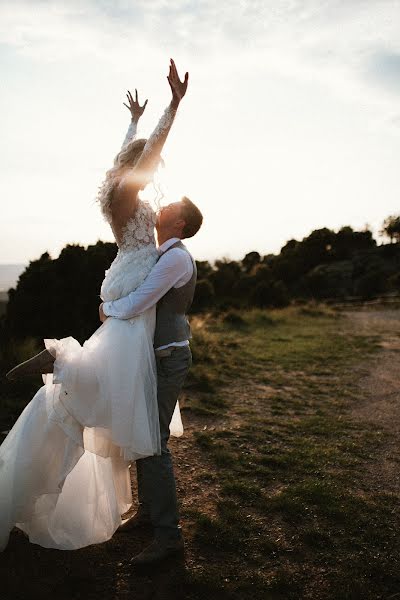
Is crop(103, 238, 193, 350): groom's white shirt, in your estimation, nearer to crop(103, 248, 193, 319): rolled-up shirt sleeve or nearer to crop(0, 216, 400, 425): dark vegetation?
crop(103, 248, 193, 319): rolled-up shirt sleeve

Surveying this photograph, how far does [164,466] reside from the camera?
326cm

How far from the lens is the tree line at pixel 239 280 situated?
26.5ft

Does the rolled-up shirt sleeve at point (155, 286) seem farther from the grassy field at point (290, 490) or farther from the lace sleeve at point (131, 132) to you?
the grassy field at point (290, 490)

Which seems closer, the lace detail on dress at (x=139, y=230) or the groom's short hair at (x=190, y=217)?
the lace detail on dress at (x=139, y=230)

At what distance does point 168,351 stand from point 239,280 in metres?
23.9

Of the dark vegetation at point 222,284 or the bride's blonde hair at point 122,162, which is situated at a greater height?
the bride's blonde hair at point 122,162

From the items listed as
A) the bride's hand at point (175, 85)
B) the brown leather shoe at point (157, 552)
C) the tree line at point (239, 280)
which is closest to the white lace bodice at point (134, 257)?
the bride's hand at point (175, 85)

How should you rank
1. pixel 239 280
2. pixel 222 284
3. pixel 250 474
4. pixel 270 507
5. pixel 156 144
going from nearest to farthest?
pixel 156 144 < pixel 270 507 < pixel 250 474 < pixel 239 280 < pixel 222 284

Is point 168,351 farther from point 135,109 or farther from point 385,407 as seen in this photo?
point 385,407

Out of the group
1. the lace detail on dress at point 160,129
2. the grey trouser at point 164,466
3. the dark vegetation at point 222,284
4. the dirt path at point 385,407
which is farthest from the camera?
the dark vegetation at point 222,284

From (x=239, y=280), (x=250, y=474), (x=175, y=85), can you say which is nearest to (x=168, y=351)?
(x=175, y=85)

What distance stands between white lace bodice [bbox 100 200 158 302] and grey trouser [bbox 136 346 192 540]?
495 mm

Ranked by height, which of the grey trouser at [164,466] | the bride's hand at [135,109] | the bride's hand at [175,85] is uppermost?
the bride's hand at [135,109]

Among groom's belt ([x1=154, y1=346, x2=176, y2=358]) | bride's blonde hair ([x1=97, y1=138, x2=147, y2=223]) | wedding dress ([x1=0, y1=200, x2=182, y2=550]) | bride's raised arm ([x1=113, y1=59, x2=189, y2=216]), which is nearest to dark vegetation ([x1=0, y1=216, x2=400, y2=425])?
wedding dress ([x1=0, y1=200, x2=182, y2=550])
